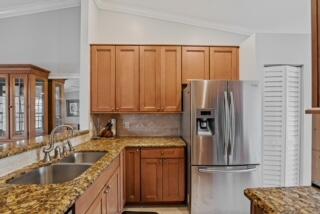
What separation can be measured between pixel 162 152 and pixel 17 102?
260 centimetres

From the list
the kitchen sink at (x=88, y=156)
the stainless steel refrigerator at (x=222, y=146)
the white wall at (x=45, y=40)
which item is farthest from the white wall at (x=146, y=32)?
the kitchen sink at (x=88, y=156)

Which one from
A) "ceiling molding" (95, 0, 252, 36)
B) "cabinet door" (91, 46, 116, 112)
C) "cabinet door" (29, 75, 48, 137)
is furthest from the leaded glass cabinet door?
"ceiling molding" (95, 0, 252, 36)

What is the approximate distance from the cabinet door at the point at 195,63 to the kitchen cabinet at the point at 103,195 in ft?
5.90

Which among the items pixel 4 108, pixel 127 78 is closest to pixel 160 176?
pixel 127 78

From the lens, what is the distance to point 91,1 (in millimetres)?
3826

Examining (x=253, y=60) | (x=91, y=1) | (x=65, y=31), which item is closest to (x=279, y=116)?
(x=253, y=60)

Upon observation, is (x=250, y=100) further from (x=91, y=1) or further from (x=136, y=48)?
(x=91, y=1)

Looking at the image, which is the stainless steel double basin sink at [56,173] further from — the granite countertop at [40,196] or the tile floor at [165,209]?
the tile floor at [165,209]

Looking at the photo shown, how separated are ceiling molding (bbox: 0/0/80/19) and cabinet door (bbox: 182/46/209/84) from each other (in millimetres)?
2189

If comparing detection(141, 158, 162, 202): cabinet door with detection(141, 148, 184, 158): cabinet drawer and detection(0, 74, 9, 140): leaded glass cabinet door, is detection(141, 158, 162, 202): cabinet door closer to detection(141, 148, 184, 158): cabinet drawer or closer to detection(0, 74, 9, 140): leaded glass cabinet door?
detection(141, 148, 184, 158): cabinet drawer

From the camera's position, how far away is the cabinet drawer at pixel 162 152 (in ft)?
11.2

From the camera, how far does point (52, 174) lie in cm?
210

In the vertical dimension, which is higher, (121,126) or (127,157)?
(121,126)

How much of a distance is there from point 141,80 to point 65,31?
→ 5.72ft
